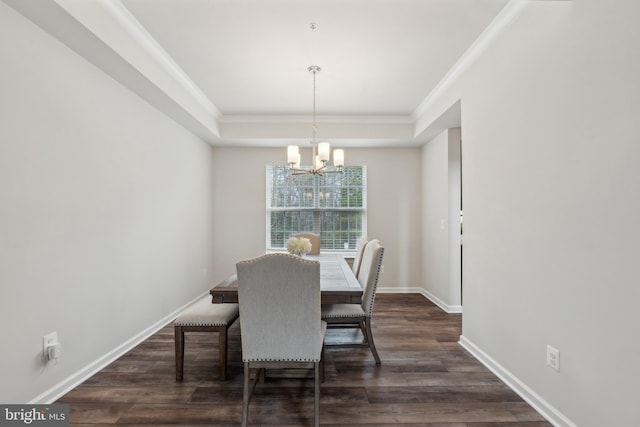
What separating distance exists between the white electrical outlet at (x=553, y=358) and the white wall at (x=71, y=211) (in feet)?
10.0

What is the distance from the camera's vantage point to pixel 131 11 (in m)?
2.27

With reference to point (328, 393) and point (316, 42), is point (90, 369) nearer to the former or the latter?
point (328, 393)

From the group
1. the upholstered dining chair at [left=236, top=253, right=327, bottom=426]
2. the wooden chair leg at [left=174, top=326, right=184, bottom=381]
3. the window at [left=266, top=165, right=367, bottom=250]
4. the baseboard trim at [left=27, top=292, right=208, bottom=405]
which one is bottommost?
the baseboard trim at [left=27, top=292, right=208, bottom=405]

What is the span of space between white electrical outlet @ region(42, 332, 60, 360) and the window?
10.7ft

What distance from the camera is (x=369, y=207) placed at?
5207mm

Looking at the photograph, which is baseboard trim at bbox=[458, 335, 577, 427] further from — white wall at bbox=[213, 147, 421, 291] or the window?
the window

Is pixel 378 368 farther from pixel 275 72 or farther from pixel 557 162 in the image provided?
pixel 275 72

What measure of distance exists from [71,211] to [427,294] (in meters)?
4.39

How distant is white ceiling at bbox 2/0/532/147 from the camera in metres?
2.20

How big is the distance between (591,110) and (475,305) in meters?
1.76

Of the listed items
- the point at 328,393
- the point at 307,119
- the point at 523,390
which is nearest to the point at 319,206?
the point at 307,119

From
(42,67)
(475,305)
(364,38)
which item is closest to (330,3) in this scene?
(364,38)

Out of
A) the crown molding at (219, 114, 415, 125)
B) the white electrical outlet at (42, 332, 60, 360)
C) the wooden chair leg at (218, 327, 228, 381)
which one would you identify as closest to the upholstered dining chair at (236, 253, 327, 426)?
the wooden chair leg at (218, 327, 228, 381)

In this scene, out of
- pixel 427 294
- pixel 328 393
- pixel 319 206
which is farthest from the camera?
pixel 319 206
